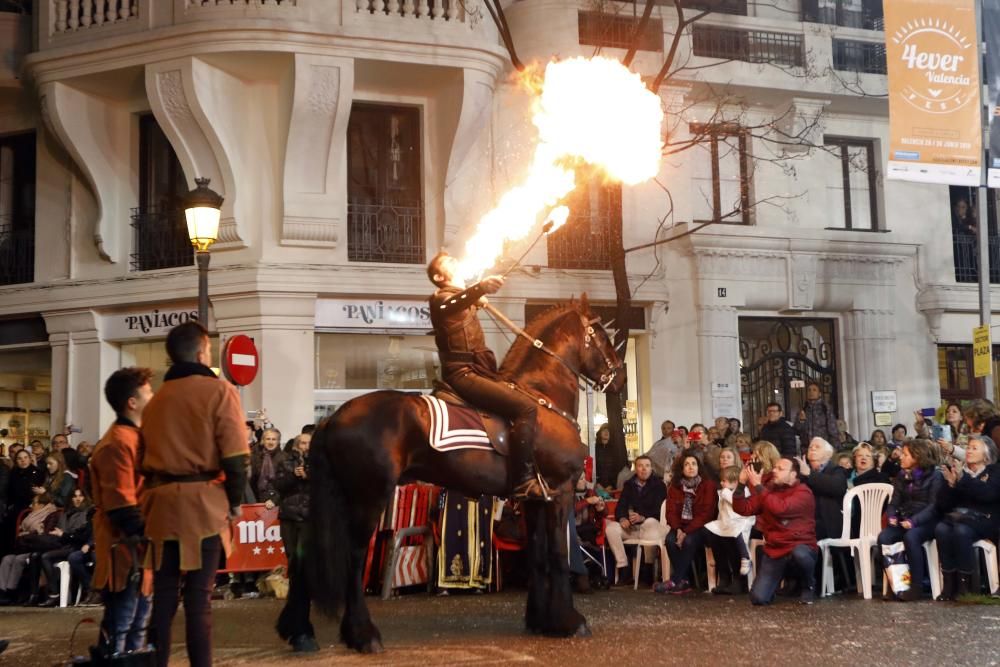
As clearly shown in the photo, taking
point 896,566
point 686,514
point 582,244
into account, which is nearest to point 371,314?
point 582,244

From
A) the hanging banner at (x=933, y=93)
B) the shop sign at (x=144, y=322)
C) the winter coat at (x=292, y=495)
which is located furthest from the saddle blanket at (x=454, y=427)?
the shop sign at (x=144, y=322)

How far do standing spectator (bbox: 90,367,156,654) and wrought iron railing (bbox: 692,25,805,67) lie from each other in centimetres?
1690

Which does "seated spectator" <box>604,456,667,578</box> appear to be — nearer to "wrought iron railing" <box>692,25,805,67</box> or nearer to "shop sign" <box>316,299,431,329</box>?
"shop sign" <box>316,299,431,329</box>

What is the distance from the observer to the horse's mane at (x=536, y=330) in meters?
10.5

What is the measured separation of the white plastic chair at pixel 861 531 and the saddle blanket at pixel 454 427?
5037 mm

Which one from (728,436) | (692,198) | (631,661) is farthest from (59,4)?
(631,661)

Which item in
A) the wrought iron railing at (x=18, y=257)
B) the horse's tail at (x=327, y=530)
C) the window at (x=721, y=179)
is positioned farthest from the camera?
the window at (x=721, y=179)

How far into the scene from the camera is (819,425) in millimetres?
19703

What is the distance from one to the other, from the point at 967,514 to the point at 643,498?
397 cm

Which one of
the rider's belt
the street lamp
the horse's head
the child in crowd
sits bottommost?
the child in crowd

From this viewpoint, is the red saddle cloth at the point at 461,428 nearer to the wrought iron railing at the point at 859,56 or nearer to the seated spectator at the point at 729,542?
the seated spectator at the point at 729,542

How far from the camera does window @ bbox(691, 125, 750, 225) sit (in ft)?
73.9

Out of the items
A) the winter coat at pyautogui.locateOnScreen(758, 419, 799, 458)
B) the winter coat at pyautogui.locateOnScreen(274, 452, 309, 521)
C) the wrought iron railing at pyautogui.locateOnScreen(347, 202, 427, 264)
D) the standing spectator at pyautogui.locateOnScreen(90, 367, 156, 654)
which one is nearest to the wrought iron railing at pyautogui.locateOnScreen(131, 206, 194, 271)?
the wrought iron railing at pyautogui.locateOnScreen(347, 202, 427, 264)

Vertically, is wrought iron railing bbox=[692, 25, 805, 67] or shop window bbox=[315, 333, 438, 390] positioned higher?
wrought iron railing bbox=[692, 25, 805, 67]
